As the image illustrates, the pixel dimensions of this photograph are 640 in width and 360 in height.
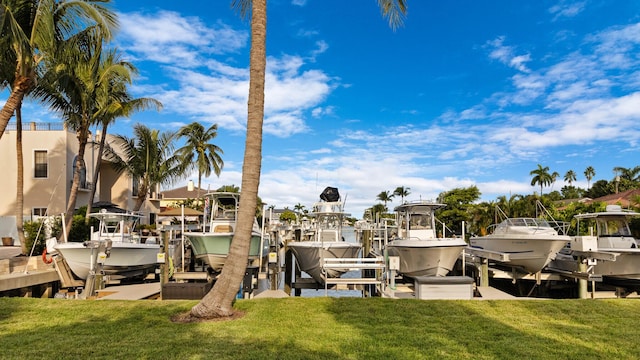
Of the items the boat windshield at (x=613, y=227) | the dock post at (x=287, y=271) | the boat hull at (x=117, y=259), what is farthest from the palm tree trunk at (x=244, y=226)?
the boat windshield at (x=613, y=227)

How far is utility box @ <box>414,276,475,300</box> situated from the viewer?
1148 centimetres

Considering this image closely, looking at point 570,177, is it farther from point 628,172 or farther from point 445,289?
point 445,289

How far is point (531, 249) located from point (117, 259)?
50.0ft

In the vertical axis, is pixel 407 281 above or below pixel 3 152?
below

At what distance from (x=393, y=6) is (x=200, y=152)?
3226 centimetres

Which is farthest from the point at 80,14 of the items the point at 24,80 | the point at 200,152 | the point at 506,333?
the point at 200,152

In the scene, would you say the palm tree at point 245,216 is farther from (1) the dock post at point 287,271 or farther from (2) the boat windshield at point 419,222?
(2) the boat windshield at point 419,222

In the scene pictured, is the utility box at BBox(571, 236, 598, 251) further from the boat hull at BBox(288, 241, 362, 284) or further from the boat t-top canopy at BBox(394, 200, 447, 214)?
the boat hull at BBox(288, 241, 362, 284)

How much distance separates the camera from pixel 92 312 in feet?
31.8

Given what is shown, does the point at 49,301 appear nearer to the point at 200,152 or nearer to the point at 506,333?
the point at 506,333

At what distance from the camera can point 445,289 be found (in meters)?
A: 11.6

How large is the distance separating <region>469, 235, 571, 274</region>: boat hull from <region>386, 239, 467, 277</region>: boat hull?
7.37ft

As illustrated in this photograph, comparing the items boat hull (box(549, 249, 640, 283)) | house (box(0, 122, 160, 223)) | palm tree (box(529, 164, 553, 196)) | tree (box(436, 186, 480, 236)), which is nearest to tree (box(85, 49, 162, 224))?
house (box(0, 122, 160, 223))

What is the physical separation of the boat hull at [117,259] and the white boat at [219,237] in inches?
76.3
